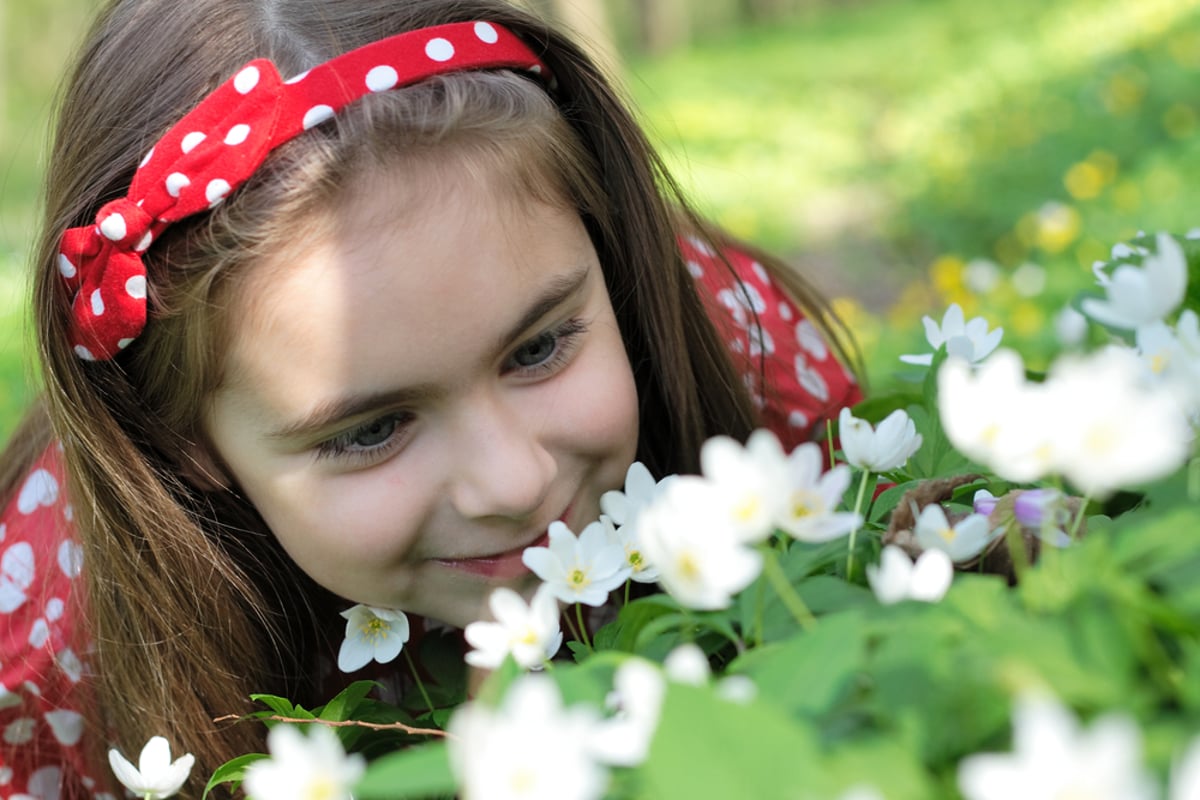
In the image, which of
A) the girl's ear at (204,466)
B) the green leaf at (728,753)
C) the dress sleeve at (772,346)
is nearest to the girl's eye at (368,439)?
the girl's ear at (204,466)

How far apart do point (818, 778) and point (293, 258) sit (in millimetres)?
888

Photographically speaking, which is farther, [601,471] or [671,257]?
[671,257]

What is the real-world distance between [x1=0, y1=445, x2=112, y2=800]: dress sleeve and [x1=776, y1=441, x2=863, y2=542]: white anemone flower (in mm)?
1278

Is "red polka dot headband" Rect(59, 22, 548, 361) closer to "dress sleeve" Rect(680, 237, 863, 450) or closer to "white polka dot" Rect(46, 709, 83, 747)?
"dress sleeve" Rect(680, 237, 863, 450)

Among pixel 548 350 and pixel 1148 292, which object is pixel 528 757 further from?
pixel 548 350

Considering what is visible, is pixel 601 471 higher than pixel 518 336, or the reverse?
pixel 518 336

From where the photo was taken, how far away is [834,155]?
24.1 feet

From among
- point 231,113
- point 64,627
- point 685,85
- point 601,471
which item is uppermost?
point 231,113

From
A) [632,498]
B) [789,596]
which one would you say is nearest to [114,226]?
[632,498]

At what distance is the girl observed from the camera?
47.6 inches

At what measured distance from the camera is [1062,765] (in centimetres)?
44

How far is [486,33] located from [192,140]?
354 mm

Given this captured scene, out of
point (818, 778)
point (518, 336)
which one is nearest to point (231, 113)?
point (518, 336)

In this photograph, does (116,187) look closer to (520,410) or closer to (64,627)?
(520,410)
